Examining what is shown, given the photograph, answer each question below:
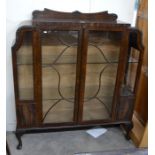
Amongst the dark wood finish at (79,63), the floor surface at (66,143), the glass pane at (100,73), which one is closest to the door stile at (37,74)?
the dark wood finish at (79,63)

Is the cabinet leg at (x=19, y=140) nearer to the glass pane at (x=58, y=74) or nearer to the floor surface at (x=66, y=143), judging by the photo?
the floor surface at (x=66, y=143)

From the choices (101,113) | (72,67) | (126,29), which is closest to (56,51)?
(72,67)

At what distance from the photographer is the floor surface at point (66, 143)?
6.75 ft

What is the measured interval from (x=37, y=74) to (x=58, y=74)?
0.61 feet

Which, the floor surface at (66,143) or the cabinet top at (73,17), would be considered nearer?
the cabinet top at (73,17)

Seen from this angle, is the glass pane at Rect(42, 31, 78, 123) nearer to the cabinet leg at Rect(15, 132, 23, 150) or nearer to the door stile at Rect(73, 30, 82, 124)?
the door stile at Rect(73, 30, 82, 124)

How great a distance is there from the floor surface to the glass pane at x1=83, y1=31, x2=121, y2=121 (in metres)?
0.24

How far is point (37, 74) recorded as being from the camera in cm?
185

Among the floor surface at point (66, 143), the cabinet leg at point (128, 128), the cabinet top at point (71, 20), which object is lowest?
the floor surface at point (66, 143)

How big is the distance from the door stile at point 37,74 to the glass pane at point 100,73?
390mm

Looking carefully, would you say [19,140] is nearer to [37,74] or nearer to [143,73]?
[37,74]

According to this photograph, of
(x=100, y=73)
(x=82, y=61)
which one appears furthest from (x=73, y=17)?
(x=100, y=73)

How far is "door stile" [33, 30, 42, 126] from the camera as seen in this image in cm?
175

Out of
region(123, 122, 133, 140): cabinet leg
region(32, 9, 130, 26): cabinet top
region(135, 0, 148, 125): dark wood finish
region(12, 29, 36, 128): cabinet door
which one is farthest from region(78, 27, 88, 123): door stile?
region(135, 0, 148, 125): dark wood finish
